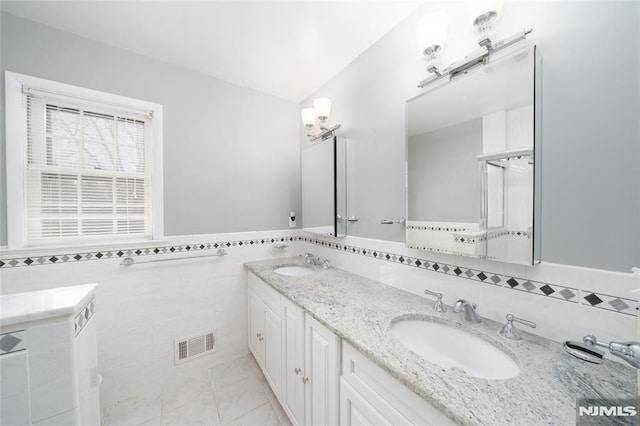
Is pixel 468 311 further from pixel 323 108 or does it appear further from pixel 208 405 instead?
pixel 208 405

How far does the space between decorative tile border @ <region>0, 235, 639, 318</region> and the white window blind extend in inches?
5.4

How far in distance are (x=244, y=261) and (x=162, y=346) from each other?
0.88m

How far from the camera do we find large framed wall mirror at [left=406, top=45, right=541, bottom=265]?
0.90 meters

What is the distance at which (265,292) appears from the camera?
172cm

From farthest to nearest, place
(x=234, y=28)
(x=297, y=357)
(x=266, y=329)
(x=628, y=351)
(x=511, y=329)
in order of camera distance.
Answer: (x=266, y=329), (x=234, y=28), (x=297, y=357), (x=511, y=329), (x=628, y=351)

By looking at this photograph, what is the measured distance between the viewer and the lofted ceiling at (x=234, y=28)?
131 centimetres

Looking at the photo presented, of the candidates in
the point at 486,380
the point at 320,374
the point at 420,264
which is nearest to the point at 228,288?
the point at 320,374

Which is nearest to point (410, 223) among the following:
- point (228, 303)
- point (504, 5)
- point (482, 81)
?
point (482, 81)

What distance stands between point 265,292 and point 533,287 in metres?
1.56

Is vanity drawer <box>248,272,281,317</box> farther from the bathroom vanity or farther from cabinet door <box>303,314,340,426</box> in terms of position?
the bathroom vanity

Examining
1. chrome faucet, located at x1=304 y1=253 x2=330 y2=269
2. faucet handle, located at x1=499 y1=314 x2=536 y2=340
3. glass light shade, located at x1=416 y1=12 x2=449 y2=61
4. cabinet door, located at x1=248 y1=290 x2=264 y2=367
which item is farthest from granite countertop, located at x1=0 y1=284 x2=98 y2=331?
glass light shade, located at x1=416 y1=12 x2=449 y2=61

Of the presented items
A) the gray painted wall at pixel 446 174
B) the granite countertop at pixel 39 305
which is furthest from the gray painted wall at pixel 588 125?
the granite countertop at pixel 39 305

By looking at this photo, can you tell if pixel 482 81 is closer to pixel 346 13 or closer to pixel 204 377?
pixel 346 13

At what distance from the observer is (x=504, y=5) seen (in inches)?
38.9
